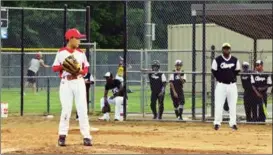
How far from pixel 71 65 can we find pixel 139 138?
3.76 meters

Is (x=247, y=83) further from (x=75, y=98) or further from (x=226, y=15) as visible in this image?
(x=75, y=98)

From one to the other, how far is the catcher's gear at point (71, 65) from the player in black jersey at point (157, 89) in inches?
343

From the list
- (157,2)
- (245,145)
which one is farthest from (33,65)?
(245,145)

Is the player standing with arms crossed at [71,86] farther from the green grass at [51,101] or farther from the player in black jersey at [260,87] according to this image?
the green grass at [51,101]

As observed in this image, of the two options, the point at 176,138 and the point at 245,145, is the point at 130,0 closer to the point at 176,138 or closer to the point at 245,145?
the point at 176,138

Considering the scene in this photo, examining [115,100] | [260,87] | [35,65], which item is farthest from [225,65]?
[35,65]

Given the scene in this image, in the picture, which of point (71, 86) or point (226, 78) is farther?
point (226, 78)

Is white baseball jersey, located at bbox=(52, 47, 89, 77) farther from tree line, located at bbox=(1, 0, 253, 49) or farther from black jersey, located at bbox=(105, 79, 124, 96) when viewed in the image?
tree line, located at bbox=(1, 0, 253, 49)

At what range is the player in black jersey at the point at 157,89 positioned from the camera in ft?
71.1

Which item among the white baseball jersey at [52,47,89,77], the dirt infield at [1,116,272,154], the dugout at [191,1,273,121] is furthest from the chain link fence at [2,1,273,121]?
the white baseball jersey at [52,47,89,77]

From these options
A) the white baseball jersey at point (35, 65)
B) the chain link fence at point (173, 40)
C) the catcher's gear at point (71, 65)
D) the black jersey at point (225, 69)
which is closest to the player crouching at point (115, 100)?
the chain link fence at point (173, 40)

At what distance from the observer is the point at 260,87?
69.7 feet

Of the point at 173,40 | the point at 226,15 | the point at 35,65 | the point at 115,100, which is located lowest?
the point at 115,100

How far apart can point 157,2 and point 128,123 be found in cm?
449
